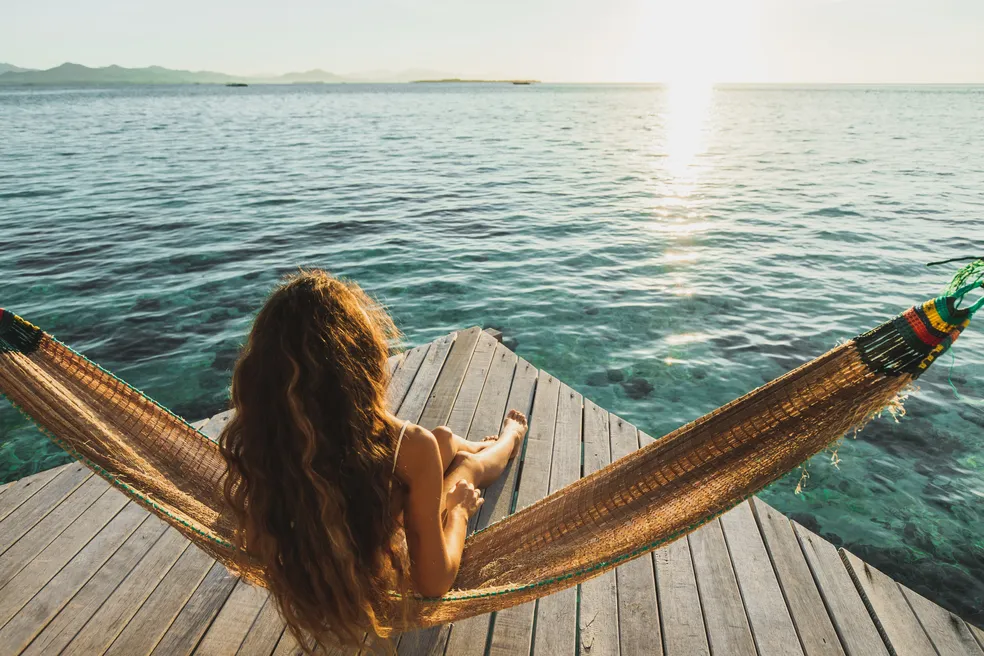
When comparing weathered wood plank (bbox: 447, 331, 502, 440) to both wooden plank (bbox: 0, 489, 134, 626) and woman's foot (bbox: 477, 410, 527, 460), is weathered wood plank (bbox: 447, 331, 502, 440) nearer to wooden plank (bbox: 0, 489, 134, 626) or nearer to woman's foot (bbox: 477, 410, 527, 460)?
woman's foot (bbox: 477, 410, 527, 460)

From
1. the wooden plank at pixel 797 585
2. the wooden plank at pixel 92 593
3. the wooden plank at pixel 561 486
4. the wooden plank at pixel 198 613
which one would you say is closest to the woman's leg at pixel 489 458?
the wooden plank at pixel 561 486

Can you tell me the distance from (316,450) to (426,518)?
52 cm

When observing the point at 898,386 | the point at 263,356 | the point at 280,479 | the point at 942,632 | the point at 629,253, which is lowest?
the point at 629,253

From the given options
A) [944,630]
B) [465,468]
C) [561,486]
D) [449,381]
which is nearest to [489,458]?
[465,468]

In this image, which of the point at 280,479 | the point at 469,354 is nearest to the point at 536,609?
the point at 280,479

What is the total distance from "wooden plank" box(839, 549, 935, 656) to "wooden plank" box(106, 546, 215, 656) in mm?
3013

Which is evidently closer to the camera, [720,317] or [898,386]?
[898,386]

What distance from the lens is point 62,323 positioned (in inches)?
300

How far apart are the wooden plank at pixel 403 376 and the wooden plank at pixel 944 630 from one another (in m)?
3.02

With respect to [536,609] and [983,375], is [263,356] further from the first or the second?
[983,375]

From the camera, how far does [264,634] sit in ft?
8.21

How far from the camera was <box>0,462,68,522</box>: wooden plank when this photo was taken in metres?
3.21

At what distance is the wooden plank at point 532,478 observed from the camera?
250 cm

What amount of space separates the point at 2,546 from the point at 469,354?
3010 mm
